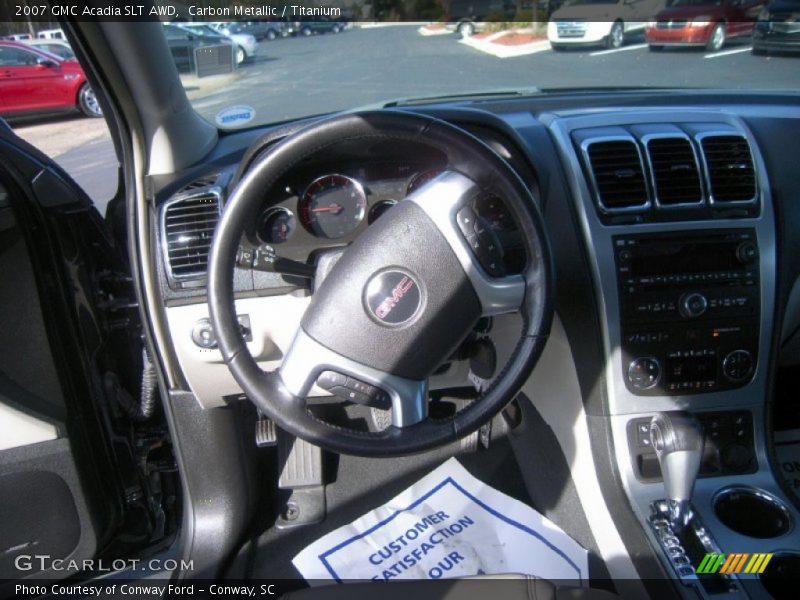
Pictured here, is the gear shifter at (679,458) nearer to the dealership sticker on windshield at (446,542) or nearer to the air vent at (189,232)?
the dealership sticker on windshield at (446,542)

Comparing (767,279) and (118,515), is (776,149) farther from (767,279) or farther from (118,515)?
(118,515)

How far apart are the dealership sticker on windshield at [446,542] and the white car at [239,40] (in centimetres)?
156

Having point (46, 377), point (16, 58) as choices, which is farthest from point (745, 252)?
point (16, 58)

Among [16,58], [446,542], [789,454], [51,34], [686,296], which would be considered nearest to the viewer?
[51,34]

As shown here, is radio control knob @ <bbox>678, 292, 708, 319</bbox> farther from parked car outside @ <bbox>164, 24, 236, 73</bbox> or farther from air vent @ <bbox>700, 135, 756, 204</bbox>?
parked car outside @ <bbox>164, 24, 236, 73</bbox>

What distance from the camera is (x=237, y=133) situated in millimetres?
2037

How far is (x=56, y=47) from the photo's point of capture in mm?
1785

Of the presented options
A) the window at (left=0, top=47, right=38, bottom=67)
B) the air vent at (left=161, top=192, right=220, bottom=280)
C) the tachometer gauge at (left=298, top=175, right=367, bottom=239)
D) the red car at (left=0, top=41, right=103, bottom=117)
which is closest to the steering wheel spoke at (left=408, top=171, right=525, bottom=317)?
the tachometer gauge at (left=298, top=175, right=367, bottom=239)

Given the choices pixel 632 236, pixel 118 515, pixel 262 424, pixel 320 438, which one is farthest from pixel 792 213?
pixel 118 515

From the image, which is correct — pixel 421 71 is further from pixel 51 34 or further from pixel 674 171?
pixel 51 34

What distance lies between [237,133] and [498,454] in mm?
1531

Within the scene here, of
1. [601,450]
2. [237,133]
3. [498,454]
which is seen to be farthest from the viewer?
[498,454]

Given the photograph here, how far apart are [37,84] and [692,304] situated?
239 cm

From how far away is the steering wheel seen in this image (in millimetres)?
1354
